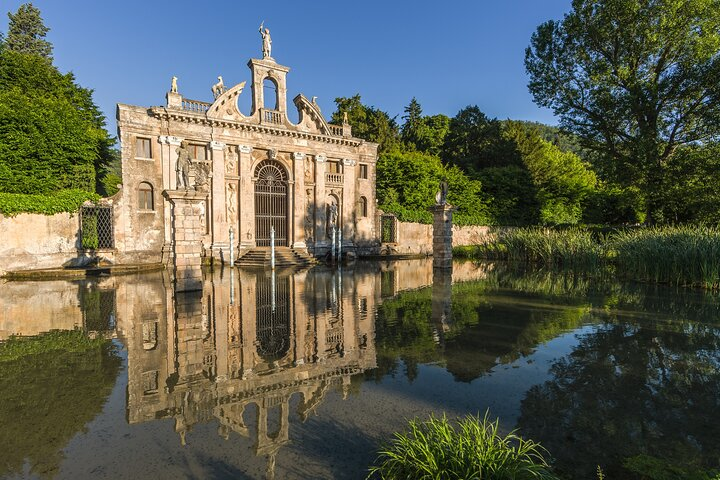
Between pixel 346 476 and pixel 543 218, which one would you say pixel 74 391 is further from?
pixel 543 218

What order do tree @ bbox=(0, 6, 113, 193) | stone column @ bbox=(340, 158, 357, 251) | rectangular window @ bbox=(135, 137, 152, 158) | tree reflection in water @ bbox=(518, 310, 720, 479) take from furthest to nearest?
stone column @ bbox=(340, 158, 357, 251)
rectangular window @ bbox=(135, 137, 152, 158)
tree @ bbox=(0, 6, 113, 193)
tree reflection in water @ bbox=(518, 310, 720, 479)

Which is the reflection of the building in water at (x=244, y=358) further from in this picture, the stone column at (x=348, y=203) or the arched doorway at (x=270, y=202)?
the stone column at (x=348, y=203)

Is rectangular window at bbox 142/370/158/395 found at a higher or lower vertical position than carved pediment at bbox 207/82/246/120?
lower

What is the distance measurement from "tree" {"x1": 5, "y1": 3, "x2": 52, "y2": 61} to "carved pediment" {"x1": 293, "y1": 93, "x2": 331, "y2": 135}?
1029 inches

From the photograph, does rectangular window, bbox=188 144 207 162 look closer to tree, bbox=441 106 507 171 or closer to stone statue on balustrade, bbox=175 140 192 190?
stone statue on balustrade, bbox=175 140 192 190

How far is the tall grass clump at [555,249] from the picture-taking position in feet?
51.8

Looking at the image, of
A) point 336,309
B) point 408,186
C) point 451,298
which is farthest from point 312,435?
point 408,186

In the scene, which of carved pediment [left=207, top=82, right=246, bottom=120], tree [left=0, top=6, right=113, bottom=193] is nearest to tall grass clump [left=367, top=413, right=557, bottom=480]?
carved pediment [left=207, top=82, right=246, bottom=120]

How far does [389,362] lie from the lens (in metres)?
5.41

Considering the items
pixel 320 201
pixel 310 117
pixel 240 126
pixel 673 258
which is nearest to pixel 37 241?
pixel 240 126

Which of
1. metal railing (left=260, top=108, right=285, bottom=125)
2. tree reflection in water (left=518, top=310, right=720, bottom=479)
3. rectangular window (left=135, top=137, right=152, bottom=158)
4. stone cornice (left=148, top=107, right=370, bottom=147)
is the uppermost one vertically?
metal railing (left=260, top=108, right=285, bottom=125)

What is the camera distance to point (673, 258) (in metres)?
12.5

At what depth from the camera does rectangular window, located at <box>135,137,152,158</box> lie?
18875mm

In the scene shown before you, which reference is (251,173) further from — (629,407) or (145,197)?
(629,407)
